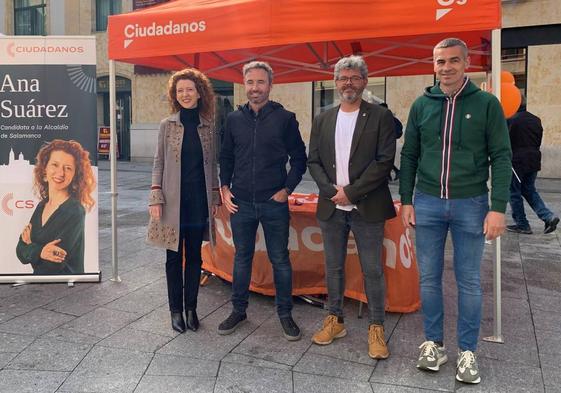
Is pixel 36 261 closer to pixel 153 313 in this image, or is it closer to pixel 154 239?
pixel 153 313

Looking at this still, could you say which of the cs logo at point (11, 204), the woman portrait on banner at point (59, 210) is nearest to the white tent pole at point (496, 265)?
the woman portrait on banner at point (59, 210)

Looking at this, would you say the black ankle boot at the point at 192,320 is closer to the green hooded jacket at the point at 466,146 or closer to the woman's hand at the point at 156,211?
the woman's hand at the point at 156,211

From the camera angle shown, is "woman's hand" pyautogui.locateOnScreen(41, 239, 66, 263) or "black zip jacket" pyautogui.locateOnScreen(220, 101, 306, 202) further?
"woman's hand" pyautogui.locateOnScreen(41, 239, 66, 263)

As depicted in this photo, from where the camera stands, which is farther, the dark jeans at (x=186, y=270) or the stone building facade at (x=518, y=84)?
the stone building facade at (x=518, y=84)

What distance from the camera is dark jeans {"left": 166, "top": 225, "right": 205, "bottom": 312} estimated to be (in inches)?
146

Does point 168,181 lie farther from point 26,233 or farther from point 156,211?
point 26,233

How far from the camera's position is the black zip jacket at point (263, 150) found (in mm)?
3533

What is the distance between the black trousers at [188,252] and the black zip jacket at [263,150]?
27cm

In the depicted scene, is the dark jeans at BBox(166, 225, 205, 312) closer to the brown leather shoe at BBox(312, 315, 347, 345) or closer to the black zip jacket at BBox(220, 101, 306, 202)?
the black zip jacket at BBox(220, 101, 306, 202)

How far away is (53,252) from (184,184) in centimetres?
184

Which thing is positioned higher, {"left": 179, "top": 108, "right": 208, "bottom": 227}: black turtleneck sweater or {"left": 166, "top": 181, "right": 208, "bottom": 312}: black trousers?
{"left": 179, "top": 108, "right": 208, "bottom": 227}: black turtleneck sweater

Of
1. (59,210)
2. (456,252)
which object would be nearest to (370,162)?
(456,252)

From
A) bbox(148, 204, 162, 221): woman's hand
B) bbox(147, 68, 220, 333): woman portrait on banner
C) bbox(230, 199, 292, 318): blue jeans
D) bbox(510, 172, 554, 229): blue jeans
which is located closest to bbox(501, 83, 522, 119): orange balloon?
bbox(510, 172, 554, 229): blue jeans

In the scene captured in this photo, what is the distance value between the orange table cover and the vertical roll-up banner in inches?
49.2
